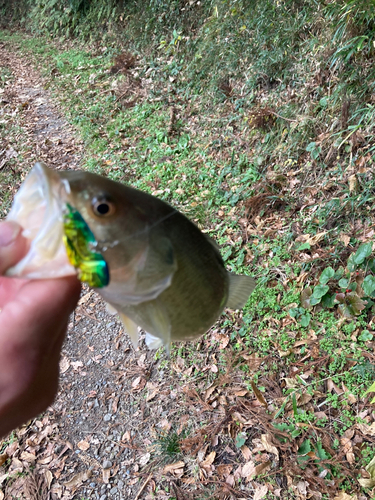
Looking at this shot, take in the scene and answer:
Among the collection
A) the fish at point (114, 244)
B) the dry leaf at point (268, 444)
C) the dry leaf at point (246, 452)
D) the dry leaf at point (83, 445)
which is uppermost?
the fish at point (114, 244)

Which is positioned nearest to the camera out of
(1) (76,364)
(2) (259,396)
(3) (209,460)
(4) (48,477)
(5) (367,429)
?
(5) (367,429)

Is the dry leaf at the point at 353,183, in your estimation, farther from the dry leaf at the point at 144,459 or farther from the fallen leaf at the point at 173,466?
the dry leaf at the point at 144,459

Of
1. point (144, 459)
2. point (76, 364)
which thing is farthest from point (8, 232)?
point (76, 364)

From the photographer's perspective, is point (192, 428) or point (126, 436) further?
point (126, 436)

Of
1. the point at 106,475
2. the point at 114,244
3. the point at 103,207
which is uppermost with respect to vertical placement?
the point at 103,207

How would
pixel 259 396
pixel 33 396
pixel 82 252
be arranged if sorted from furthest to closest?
pixel 259 396 < pixel 33 396 < pixel 82 252

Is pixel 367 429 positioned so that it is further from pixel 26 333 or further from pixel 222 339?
pixel 26 333

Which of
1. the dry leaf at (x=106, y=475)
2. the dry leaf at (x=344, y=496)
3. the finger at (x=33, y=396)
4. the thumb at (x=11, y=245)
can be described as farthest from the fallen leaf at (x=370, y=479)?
the thumb at (x=11, y=245)

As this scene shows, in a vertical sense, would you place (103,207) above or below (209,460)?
above
